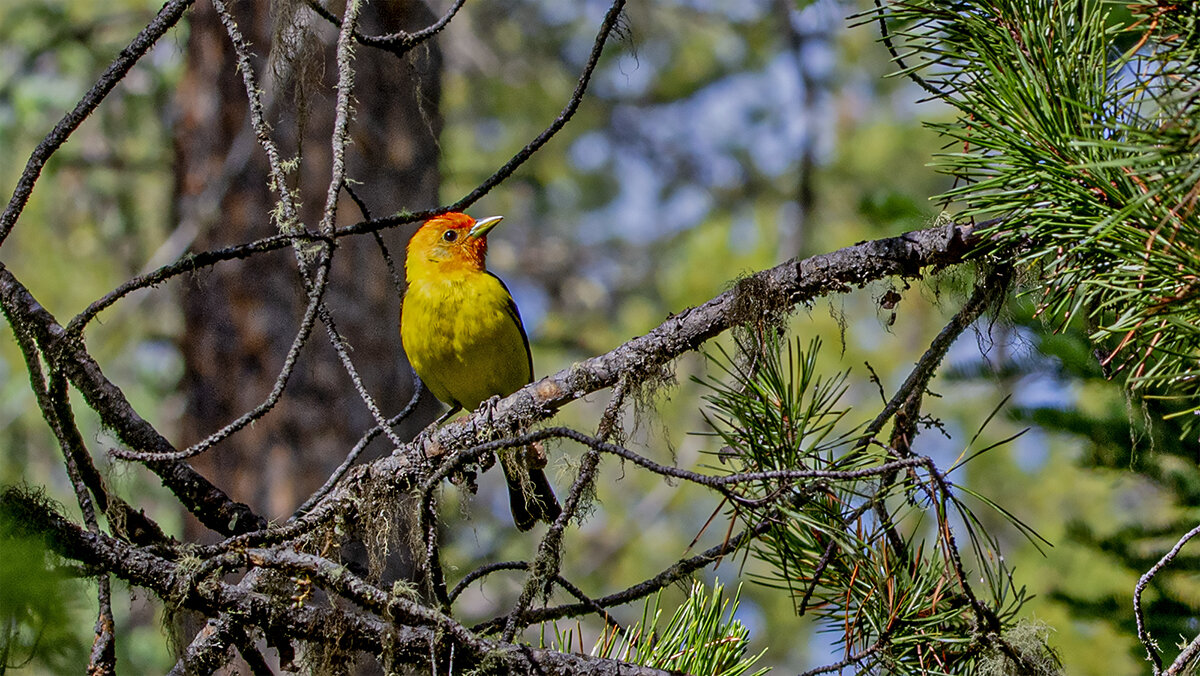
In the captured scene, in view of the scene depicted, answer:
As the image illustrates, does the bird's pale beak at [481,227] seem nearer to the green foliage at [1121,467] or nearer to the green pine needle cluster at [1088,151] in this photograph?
the green foliage at [1121,467]

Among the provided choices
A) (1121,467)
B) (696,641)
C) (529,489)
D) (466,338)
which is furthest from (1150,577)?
(466,338)

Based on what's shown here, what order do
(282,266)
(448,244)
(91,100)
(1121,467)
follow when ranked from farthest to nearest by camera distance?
1. (448,244)
2. (282,266)
3. (1121,467)
4. (91,100)

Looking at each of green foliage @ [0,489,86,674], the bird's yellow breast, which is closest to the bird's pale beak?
the bird's yellow breast

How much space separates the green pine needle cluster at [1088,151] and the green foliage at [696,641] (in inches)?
38.5

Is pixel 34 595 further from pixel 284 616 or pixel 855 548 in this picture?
pixel 855 548

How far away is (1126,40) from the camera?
263 centimetres

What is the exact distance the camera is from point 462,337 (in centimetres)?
428

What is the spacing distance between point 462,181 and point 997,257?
667 centimetres

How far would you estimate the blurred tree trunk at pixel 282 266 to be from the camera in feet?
14.0

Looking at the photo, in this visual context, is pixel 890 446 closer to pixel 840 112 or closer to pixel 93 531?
pixel 93 531

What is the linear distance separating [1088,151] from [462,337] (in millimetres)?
2976

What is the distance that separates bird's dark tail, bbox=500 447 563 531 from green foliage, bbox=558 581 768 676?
0.44 metres

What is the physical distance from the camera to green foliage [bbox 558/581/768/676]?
7.50 ft

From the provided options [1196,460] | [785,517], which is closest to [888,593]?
[785,517]
